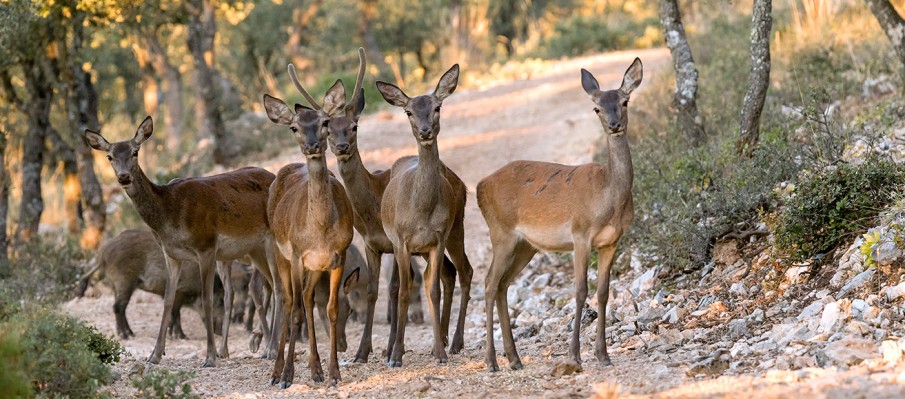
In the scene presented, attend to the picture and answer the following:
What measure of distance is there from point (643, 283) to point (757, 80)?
8.45ft

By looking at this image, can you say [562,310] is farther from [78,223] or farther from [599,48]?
[599,48]

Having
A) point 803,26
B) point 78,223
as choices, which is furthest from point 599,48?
point 78,223

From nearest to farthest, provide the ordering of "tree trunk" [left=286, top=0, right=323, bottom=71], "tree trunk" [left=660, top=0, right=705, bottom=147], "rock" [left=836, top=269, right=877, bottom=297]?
"rock" [left=836, top=269, right=877, bottom=297]
"tree trunk" [left=660, top=0, right=705, bottom=147]
"tree trunk" [left=286, top=0, right=323, bottom=71]

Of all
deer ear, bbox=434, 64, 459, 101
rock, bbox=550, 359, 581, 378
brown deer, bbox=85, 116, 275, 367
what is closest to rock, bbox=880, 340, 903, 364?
rock, bbox=550, 359, 581, 378

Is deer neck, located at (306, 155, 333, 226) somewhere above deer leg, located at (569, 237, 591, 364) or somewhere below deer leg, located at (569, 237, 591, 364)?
above

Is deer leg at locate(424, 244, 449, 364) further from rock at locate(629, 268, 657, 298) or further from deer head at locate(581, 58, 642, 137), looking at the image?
rock at locate(629, 268, 657, 298)

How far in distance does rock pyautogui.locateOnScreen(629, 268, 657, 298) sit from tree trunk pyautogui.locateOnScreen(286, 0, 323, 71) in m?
27.4

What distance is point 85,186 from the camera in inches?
716

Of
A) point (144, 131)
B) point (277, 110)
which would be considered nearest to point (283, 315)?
point (277, 110)

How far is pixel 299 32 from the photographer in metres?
37.9

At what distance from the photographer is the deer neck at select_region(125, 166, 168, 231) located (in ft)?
36.1

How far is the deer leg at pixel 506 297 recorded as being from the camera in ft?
31.4

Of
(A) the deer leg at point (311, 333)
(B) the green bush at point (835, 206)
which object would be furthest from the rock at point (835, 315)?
(A) the deer leg at point (311, 333)

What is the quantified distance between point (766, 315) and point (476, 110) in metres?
16.3
